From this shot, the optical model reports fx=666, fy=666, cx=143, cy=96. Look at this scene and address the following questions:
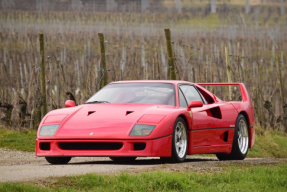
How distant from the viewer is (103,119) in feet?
30.8

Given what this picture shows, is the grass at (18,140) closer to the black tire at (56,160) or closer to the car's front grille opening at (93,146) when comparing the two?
the black tire at (56,160)

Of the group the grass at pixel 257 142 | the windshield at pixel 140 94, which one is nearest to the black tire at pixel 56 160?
the windshield at pixel 140 94

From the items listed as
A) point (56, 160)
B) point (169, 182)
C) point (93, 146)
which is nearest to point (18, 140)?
point (56, 160)

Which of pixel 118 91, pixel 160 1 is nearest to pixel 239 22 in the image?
pixel 160 1

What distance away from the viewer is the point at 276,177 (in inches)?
327

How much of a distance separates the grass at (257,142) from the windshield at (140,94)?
4.53m

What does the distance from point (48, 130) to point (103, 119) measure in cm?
83

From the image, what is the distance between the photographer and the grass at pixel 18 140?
14.9 m

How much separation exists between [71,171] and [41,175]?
1.85ft

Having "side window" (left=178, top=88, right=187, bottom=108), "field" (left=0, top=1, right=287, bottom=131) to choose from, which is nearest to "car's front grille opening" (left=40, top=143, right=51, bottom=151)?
"side window" (left=178, top=88, right=187, bottom=108)

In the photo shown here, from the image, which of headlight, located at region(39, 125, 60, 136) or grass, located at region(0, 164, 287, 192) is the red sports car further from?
grass, located at region(0, 164, 287, 192)

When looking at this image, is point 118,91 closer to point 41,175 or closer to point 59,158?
point 59,158

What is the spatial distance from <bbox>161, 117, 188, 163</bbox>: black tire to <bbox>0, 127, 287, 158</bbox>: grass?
562cm

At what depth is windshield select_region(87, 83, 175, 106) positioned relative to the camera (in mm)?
10219
